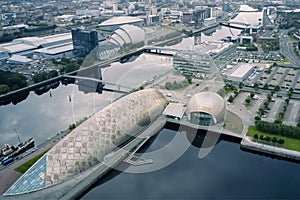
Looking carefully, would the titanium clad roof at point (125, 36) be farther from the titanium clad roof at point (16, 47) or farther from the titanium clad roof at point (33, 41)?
the titanium clad roof at point (16, 47)

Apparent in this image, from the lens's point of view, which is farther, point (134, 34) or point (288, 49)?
point (134, 34)

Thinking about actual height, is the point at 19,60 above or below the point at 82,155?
above

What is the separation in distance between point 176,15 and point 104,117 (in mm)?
47439

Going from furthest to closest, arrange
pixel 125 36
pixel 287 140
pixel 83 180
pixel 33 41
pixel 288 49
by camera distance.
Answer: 1. pixel 33 41
2. pixel 125 36
3. pixel 288 49
4. pixel 287 140
5. pixel 83 180

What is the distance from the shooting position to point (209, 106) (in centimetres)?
1464

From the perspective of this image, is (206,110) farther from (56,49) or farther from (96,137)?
(56,49)

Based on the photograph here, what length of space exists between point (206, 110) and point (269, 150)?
3.57 metres

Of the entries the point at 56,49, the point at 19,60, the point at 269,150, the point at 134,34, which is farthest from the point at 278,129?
the point at 56,49

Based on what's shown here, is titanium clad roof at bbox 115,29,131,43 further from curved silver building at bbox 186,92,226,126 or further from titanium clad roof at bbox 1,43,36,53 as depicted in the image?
curved silver building at bbox 186,92,226,126

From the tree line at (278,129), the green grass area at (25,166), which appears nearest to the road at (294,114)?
the tree line at (278,129)

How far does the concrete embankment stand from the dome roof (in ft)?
6.05

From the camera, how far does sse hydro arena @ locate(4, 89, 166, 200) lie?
10.3 metres

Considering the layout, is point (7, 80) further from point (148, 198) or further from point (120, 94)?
point (148, 198)

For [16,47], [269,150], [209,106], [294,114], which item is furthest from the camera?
[16,47]
